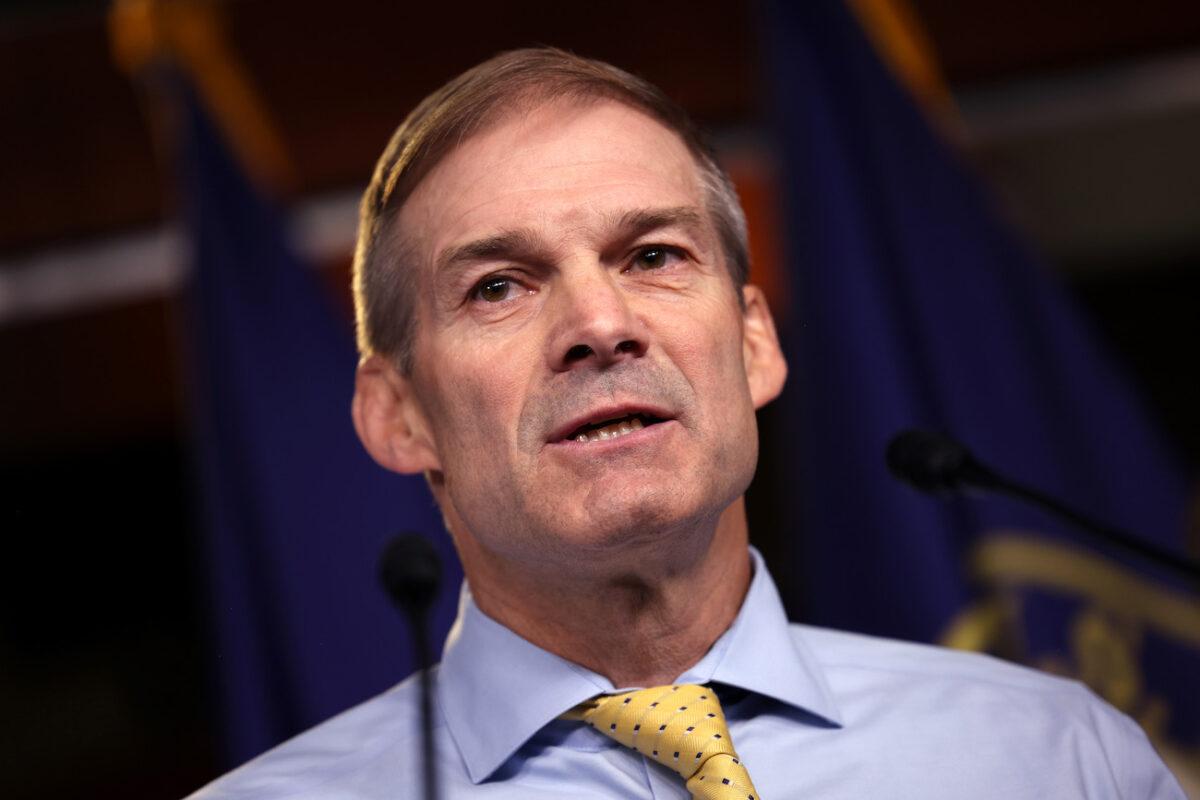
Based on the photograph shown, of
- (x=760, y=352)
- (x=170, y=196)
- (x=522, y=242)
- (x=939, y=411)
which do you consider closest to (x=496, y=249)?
(x=522, y=242)

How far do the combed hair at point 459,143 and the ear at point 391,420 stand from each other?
27mm

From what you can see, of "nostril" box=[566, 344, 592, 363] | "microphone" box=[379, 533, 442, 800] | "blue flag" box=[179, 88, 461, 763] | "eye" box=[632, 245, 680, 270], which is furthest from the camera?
"blue flag" box=[179, 88, 461, 763]

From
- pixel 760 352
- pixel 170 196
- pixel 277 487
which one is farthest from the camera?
pixel 170 196

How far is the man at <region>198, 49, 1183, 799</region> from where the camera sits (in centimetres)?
140

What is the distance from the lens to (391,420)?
5.43 ft

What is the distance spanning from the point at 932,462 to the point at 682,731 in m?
0.37

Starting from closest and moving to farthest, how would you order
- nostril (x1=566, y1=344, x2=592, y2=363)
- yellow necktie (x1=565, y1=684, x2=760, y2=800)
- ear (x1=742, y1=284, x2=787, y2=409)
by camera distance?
yellow necktie (x1=565, y1=684, x2=760, y2=800)
nostril (x1=566, y1=344, x2=592, y2=363)
ear (x1=742, y1=284, x2=787, y2=409)

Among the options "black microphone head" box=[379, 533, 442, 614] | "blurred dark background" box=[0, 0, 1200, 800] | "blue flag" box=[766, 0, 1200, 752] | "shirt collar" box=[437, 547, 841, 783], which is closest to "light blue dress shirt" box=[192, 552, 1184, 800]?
"shirt collar" box=[437, 547, 841, 783]

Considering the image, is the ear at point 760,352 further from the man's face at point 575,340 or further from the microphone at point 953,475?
the microphone at point 953,475

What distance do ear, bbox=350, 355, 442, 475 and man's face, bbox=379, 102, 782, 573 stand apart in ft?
0.04

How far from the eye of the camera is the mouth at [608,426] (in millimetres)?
1403

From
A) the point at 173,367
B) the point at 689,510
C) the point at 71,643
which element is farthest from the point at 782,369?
the point at 71,643

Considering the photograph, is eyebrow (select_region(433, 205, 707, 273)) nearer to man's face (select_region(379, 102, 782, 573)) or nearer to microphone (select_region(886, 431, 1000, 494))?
man's face (select_region(379, 102, 782, 573))

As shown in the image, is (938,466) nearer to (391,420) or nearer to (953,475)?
(953,475)
